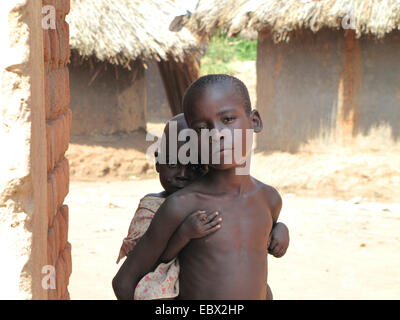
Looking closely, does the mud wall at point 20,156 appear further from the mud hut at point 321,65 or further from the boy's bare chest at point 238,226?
the mud hut at point 321,65

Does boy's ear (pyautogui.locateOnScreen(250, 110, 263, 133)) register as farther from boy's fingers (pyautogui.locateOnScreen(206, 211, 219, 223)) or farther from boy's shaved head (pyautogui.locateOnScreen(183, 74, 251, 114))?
boy's fingers (pyautogui.locateOnScreen(206, 211, 219, 223))

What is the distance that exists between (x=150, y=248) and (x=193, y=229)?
0.14m

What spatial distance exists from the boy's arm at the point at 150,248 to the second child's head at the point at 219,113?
17cm

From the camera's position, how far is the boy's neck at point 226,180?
1.68 meters

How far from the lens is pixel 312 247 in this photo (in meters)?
5.20

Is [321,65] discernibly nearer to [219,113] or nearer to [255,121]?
[255,121]

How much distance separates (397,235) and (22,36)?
16.0 feet

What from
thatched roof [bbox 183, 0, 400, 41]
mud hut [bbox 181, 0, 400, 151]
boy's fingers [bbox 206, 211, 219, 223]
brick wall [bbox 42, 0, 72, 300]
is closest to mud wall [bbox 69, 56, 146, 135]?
thatched roof [bbox 183, 0, 400, 41]

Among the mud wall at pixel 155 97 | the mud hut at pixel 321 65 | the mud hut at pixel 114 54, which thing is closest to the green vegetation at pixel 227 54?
the mud wall at pixel 155 97

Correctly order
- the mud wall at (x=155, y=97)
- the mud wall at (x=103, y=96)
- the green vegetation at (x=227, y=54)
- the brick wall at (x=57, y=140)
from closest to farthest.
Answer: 1. the brick wall at (x=57, y=140)
2. the mud wall at (x=103, y=96)
3. the mud wall at (x=155, y=97)
4. the green vegetation at (x=227, y=54)

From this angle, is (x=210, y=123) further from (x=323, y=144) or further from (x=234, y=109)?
(x=323, y=144)

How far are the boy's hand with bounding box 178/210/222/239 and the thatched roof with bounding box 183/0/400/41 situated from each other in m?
5.87

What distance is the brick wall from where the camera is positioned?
6.43ft
